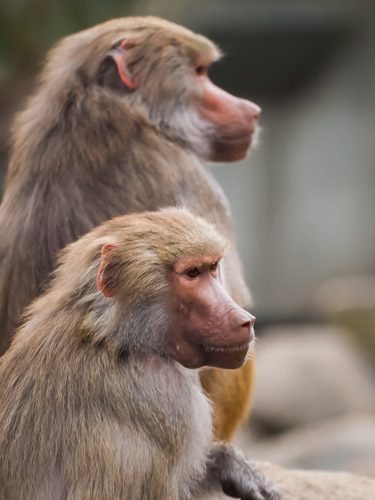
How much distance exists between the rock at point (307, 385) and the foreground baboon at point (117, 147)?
470cm

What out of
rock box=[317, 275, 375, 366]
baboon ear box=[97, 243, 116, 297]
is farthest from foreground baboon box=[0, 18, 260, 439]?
rock box=[317, 275, 375, 366]

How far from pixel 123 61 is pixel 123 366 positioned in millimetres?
1436

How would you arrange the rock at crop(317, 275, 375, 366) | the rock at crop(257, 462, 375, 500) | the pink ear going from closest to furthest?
the rock at crop(257, 462, 375, 500) < the pink ear < the rock at crop(317, 275, 375, 366)

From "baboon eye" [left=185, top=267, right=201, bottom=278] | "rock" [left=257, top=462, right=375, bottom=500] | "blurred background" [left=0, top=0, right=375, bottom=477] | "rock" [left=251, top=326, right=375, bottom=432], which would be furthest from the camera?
"blurred background" [left=0, top=0, right=375, bottom=477]

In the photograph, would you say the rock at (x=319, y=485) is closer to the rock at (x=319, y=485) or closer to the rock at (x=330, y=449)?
the rock at (x=319, y=485)

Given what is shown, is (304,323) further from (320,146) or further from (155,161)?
(155,161)

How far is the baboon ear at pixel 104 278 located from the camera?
7.59 feet

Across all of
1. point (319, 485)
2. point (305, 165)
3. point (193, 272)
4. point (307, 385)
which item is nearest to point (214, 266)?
point (193, 272)

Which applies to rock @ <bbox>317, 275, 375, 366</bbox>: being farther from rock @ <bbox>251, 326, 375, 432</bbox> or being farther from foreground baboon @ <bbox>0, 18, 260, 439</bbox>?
foreground baboon @ <bbox>0, 18, 260, 439</bbox>

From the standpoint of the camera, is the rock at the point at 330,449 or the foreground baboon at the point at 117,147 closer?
the foreground baboon at the point at 117,147

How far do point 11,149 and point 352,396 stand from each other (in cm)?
572

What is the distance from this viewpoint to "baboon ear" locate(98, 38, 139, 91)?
3.33 metres

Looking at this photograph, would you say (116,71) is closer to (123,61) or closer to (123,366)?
(123,61)

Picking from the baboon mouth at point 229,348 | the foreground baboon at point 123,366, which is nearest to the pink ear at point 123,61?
the foreground baboon at point 123,366
